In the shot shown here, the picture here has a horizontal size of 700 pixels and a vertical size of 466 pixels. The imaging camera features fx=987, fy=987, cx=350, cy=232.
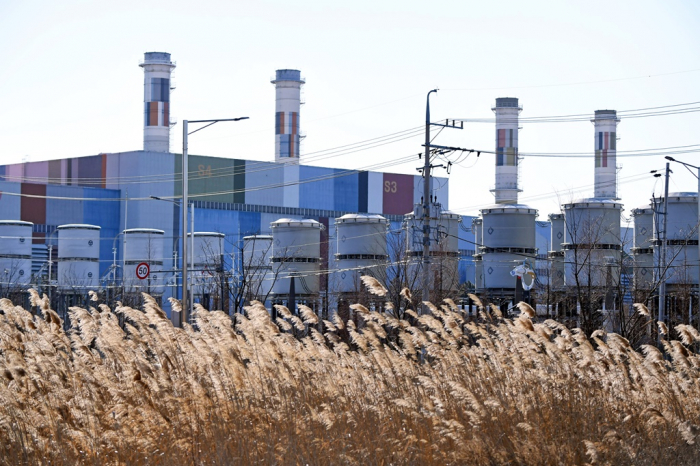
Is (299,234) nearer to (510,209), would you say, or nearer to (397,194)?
(510,209)

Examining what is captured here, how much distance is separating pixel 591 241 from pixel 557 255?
24.1ft

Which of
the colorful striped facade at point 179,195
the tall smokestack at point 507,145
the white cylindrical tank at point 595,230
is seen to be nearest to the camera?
the white cylindrical tank at point 595,230

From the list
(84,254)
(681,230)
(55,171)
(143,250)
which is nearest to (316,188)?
(55,171)

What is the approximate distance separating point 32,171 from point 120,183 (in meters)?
16.9

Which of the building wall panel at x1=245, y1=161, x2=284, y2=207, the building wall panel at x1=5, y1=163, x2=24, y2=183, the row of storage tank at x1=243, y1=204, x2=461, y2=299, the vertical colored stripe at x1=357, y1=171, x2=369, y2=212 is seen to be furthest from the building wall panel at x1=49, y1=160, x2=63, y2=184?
the row of storage tank at x1=243, y1=204, x2=461, y2=299

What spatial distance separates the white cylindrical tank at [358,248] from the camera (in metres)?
48.8

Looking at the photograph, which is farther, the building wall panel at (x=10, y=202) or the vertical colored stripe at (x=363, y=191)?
the vertical colored stripe at (x=363, y=191)

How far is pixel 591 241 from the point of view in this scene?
4181 cm

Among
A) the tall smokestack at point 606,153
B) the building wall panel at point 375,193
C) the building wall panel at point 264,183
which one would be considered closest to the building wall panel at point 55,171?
the building wall panel at point 264,183

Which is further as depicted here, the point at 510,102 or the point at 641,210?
the point at 510,102

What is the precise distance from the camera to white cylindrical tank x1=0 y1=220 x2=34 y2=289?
57531 millimetres

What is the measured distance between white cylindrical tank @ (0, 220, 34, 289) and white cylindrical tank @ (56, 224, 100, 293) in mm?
2579

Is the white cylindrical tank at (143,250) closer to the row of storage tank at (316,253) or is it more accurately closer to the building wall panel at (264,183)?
the row of storage tank at (316,253)

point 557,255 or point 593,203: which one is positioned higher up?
point 593,203
